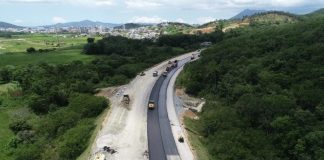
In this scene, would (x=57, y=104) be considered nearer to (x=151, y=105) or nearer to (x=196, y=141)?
(x=151, y=105)

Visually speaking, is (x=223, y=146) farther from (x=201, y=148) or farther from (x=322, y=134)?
(x=322, y=134)

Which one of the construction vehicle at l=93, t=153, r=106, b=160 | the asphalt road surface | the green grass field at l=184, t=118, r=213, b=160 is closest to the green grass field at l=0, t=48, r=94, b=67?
the asphalt road surface

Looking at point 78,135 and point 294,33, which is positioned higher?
point 294,33

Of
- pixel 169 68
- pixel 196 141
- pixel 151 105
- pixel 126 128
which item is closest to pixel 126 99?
pixel 151 105

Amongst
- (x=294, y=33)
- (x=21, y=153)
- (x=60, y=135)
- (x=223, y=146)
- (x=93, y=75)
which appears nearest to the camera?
(x=223, y=146)

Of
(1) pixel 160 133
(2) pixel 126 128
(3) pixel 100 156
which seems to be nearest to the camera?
(3) pixel 100 156

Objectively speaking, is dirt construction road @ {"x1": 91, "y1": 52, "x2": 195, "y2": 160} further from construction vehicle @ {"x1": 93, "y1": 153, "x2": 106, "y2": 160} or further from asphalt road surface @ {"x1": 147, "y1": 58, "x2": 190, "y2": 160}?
construction vehicle @ {"x1": 93, "y1": 153, "x2": 106, "y2": 160}

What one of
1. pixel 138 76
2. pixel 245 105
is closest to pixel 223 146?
pixel 245 105
